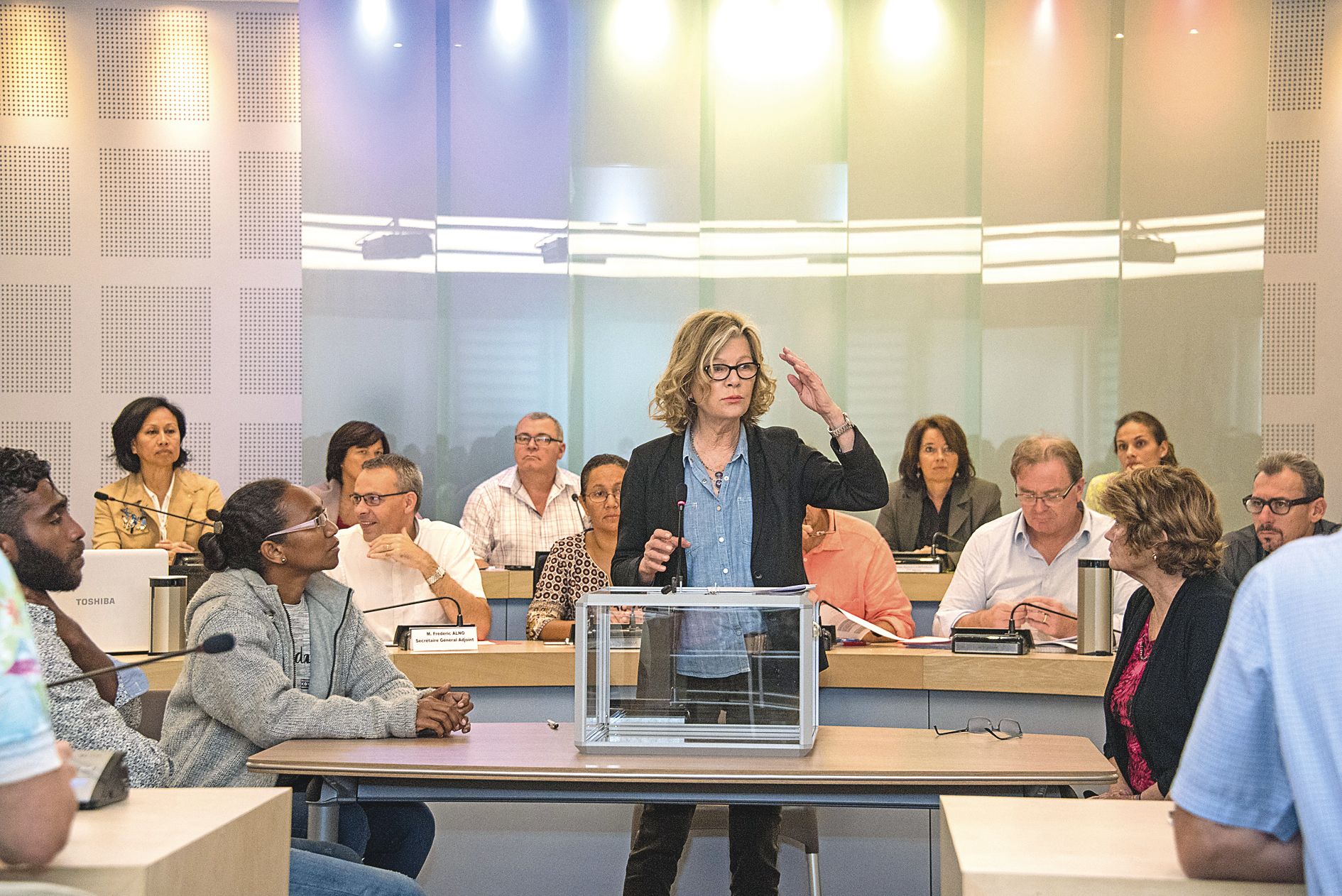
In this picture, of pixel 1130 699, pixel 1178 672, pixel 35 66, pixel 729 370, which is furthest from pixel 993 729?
pixel 35 66

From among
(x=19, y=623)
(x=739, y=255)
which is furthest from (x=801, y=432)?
(x=19, y=623)

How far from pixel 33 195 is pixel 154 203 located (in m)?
0.65

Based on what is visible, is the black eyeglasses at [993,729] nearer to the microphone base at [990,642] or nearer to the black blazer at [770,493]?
→ the black blazer at [770,493]

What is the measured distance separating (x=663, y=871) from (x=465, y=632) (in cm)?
101

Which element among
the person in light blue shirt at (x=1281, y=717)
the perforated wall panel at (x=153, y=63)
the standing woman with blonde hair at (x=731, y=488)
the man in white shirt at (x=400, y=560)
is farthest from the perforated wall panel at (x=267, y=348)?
the person in light blue shirt at (x=1281, y=717)

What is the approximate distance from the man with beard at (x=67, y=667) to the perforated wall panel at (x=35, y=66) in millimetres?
5806

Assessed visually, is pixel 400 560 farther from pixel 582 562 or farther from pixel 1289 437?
pixel 1289 437

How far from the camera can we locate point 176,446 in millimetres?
5844

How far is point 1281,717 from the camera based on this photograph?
1.25 metres

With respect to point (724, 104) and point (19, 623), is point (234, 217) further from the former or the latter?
point (19, 623)

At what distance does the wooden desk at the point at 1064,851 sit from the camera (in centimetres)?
147

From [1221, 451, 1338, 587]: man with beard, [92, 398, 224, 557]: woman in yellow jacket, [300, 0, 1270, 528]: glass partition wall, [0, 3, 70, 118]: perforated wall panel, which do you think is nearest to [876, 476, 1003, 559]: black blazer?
[300, 0, 1270, 528]: glass partition wall

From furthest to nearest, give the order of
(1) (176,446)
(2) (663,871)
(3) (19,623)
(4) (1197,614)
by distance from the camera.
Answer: (1) (176,446) < (2) (663,871) < (4) (1197,614) < (3) (19,623)

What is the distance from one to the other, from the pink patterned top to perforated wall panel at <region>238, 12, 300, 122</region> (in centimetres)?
618
